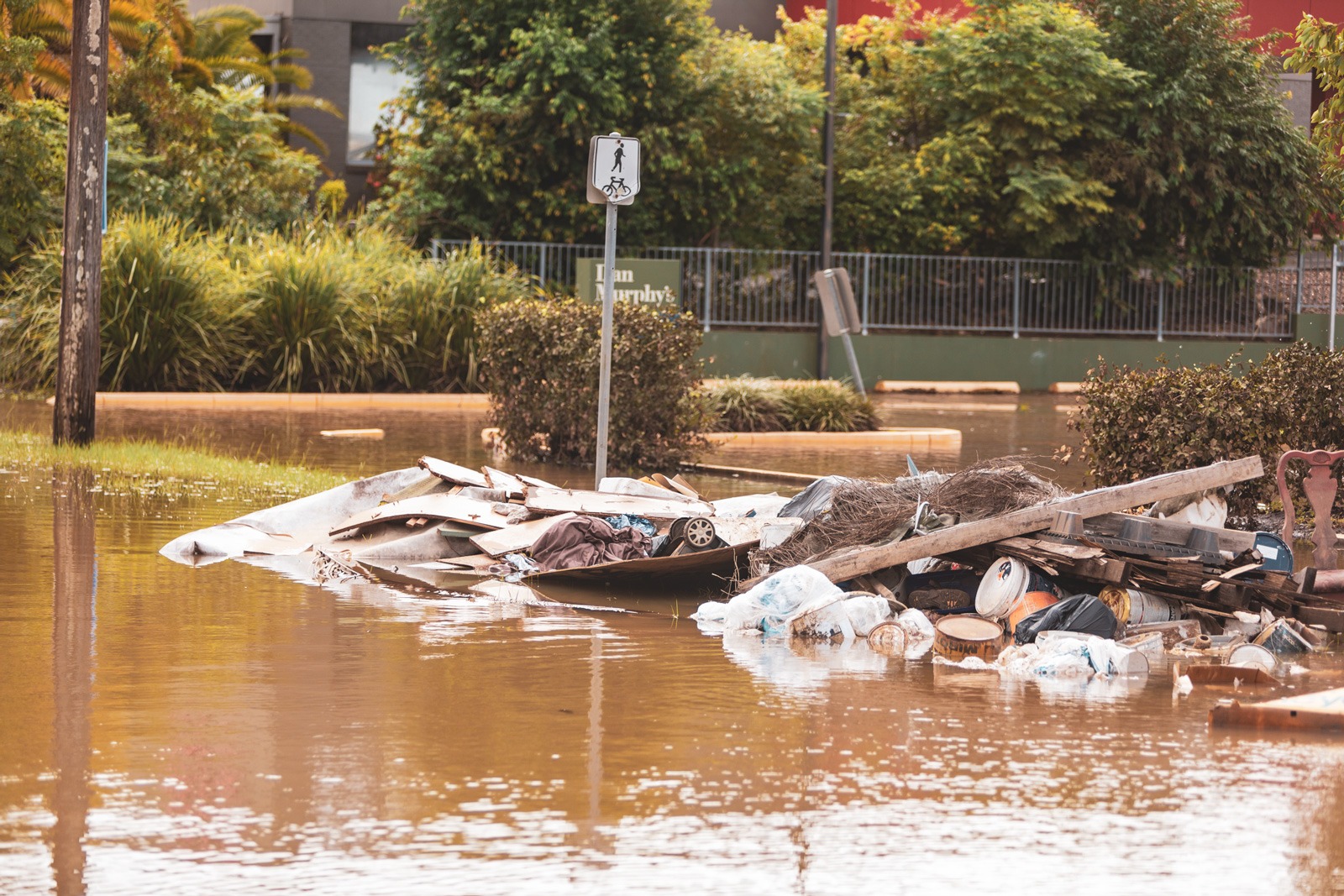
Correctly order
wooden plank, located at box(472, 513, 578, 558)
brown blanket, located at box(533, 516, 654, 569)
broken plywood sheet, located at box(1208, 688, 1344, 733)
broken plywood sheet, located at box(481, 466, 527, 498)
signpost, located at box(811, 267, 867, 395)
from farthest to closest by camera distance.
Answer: signpost, located at box(811, 267, 867, 395) → broken plywood sheet, located at box(481, 466, 527, 498) → wooden plank, located at box(472, 513, 578, 558) → brown blanket, located at box(533, 516, 654, 569) → broken plywood sheet, located at box(1208, 688, 1344, 733)

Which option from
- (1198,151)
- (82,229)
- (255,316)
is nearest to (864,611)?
(82,229)

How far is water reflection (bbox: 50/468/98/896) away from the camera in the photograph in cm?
466

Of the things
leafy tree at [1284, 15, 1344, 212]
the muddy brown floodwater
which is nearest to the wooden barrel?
the muddy brown floodwater

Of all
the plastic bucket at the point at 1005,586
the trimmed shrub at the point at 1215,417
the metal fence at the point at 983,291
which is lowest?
the plastic bucket at the point at 1005,586

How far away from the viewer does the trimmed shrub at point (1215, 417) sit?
1152 centimetres

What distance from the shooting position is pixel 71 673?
22.2 ft

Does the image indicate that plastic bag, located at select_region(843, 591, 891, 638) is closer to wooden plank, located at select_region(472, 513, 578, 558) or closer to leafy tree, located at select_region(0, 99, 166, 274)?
wooden plank, located at select_region(472, 513, 578, 558)

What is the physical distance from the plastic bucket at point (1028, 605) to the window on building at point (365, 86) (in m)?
34.9

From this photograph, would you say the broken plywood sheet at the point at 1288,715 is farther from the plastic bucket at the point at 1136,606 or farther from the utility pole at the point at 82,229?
the utility pole at the point at 82,229

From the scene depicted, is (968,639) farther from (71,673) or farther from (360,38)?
(360,38)

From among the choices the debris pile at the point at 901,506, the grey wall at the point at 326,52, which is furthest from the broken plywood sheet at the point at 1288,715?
the grey wall at the point at 326,52

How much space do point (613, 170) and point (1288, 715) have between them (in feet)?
22.7

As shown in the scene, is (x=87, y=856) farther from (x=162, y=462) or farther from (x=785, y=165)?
(x=785, y=165)

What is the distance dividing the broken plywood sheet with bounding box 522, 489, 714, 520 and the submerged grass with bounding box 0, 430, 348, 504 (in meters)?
2.74
